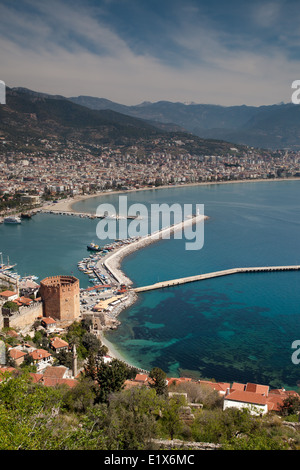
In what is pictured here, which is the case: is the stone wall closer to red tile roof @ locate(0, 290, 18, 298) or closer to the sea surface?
red tile roof @ locate(0, 290, 18, 298)

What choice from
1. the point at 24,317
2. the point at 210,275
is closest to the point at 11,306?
the point at 24,317

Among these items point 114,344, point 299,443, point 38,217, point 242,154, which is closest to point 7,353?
point 114,344

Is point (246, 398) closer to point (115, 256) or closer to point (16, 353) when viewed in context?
point (16, 353)

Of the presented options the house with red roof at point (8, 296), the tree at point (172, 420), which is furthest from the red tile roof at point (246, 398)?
the house with red roof at point (8, 296)

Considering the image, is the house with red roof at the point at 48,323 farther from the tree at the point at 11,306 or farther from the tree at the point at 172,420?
the tree at the point at 172,420

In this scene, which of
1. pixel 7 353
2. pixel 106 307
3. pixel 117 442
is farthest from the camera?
pixel 106 307

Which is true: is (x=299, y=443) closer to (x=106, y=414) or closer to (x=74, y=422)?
(x=106, y=414)

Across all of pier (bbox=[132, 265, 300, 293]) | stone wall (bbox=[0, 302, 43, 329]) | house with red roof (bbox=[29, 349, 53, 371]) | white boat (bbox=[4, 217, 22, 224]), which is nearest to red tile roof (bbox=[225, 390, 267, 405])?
house with red roof (bbox=[29, 349, 53, 371])
